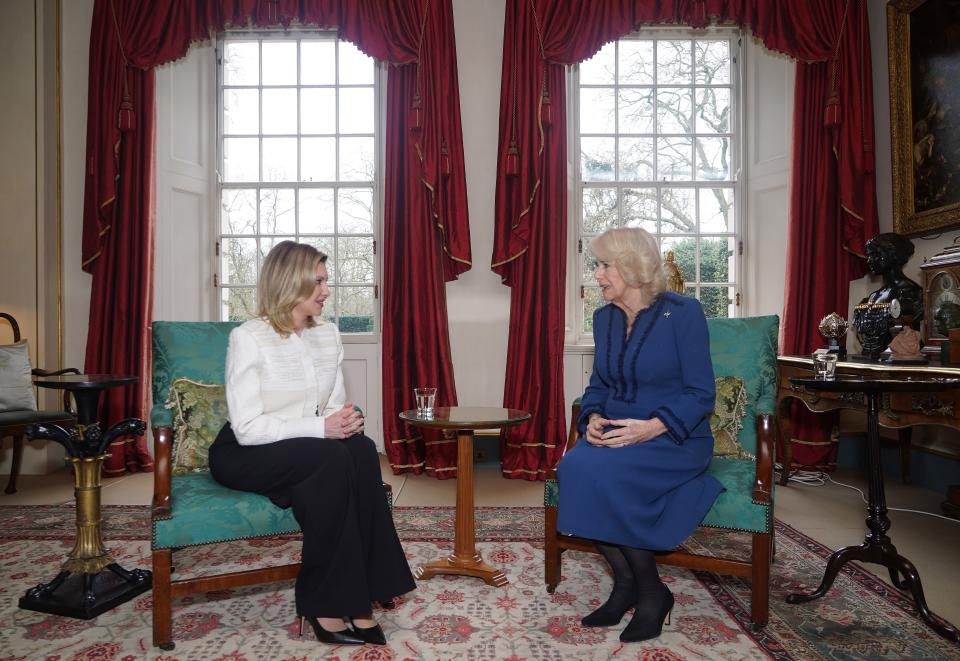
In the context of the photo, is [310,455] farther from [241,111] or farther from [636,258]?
[241,111]

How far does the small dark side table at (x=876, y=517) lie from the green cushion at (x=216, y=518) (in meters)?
1.91

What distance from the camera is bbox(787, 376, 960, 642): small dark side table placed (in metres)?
2.33

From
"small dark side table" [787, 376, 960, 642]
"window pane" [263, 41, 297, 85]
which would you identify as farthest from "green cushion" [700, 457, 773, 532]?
"window pane" [263, 41, 297, 85]

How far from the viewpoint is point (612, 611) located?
227cm

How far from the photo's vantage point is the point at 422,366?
183 inches

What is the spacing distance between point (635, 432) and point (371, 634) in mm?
1112

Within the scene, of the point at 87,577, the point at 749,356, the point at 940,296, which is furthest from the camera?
the point at 940,296

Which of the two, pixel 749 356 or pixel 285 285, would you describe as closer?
pixel 285 285

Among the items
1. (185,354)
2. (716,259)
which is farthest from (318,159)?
(716,259)

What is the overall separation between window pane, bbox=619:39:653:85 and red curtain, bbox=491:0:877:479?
16.0 inches

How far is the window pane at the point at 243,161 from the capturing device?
5211 mm

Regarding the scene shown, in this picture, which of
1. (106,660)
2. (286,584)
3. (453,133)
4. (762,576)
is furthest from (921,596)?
(453,133)

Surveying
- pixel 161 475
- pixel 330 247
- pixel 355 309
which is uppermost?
pixel 330 247

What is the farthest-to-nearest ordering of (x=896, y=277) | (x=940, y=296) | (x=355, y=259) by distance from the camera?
(x=355, y=259) → (x=896, y=277) → (x=940, y=296)
